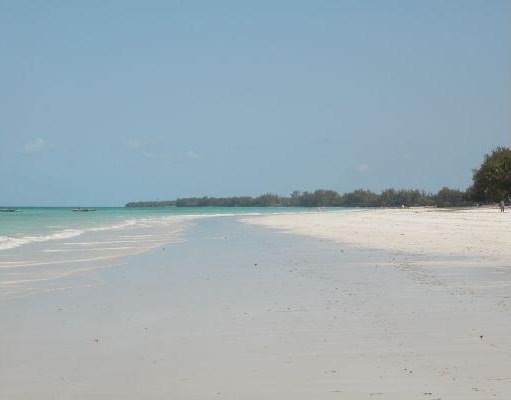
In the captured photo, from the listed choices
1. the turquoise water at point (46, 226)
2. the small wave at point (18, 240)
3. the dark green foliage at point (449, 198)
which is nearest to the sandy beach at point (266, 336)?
the small wave at point (18, 240)

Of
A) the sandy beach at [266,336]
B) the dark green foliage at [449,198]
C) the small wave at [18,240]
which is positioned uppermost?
the dark green foliage at [449,198]

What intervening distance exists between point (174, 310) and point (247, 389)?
4.31 metres

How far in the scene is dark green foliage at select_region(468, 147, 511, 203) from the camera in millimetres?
78500

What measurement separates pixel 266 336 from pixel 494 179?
79176 mm

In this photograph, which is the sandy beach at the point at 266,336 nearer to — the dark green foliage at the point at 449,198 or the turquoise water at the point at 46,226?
the turquoise water at the point at 46,226

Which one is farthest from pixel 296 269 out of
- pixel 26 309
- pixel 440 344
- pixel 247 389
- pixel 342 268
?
pixel 247 389

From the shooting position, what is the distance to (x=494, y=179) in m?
79.8

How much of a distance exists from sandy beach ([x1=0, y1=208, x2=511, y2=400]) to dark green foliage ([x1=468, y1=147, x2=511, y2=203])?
69.4 metres

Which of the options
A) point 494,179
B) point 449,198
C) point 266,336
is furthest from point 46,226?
point 449,198

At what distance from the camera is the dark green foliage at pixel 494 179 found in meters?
78.5

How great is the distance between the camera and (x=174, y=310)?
30.9 feet

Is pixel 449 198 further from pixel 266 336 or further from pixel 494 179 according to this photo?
pixel 266 336

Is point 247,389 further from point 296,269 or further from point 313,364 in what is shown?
point 296,269

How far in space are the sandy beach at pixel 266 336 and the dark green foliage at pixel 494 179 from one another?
69.4 m
